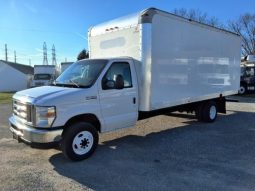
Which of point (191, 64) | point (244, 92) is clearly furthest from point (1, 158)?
point (244, 92)

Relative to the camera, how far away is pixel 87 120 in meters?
6.92

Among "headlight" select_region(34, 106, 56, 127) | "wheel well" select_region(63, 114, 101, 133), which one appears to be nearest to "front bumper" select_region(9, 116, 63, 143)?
"headlight" select_region(34, 106, 56, 127)

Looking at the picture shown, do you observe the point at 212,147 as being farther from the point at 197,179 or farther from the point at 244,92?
the point at 244,92

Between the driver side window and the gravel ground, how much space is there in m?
1.60

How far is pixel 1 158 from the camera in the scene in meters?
6.93

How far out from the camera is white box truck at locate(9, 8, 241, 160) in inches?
250

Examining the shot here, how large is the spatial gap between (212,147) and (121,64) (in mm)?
3044

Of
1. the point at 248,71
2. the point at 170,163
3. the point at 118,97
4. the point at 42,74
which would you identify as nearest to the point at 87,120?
the point at 118,97

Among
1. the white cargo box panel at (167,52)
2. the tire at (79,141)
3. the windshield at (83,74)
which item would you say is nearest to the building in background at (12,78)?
the white cargo box panel at (167,52)

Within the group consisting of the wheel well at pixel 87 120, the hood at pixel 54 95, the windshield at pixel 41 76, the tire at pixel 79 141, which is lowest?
the tire at pixel 79 141

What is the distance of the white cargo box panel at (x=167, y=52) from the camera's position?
774 centimetres

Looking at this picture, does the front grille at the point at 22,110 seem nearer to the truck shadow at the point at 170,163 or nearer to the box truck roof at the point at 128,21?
the truck shadow at the point at 170,163

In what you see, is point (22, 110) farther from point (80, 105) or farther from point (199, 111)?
point (199, 111)

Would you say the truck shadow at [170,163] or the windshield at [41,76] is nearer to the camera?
the truck shadow at [170,163]
